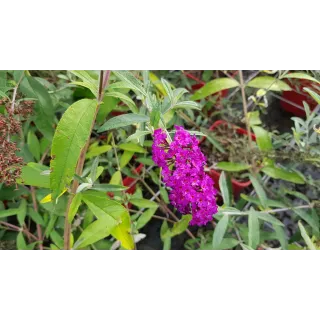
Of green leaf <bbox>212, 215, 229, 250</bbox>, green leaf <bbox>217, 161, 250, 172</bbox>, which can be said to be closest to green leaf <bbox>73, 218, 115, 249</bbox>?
green leaf <bbox>212, 215, 229, 250</bbox>

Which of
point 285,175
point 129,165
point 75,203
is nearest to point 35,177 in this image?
point 75,203

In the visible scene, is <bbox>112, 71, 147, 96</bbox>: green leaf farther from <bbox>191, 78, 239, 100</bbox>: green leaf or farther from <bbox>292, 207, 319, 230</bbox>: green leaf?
<bbox>292, 207, 319, 230</bbox>: green leaf

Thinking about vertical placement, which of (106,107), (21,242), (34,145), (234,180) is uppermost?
(106,107)

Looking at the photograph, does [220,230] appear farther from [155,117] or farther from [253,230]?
[155,117]

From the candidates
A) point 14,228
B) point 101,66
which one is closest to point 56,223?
point 14,228

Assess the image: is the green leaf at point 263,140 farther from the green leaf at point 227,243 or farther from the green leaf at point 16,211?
the green leaf at point 16,211

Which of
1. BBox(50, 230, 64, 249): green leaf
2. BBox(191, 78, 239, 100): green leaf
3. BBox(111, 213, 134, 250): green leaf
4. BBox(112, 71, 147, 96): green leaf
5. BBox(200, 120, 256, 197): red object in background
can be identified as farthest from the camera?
BBox(200, 120, 256, 197): red object in background
